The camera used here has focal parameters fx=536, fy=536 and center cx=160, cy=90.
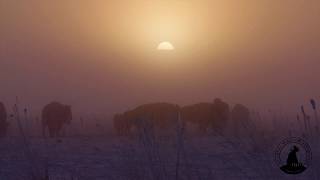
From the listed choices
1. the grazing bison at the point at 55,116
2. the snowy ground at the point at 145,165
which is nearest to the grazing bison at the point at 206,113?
the grazing bison at the point at 55,116

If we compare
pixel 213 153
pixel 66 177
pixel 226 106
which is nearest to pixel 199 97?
pixel 226 106

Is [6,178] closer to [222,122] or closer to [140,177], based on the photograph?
[140,177]

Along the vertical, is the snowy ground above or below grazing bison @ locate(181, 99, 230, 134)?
below

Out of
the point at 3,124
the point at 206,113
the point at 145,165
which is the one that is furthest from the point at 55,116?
the point at 145,165

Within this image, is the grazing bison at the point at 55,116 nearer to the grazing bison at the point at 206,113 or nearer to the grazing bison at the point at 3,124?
the grazing bison at the point at 3,124

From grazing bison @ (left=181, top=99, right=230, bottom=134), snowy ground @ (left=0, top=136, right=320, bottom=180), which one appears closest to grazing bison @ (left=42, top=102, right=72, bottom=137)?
grazing bison @ (left=181, top=99, right=230, bottom=134)

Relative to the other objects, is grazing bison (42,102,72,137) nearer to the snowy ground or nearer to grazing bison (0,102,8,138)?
grazing bison (0,102,8,138)

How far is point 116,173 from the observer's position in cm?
1307

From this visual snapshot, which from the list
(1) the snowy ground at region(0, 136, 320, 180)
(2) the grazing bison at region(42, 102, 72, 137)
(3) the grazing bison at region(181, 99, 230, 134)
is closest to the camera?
(1) the snowy ground at region(0, 136, 320, 180)

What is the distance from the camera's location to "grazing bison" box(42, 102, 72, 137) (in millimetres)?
36344

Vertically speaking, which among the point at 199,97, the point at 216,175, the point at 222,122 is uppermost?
the point at 199,97

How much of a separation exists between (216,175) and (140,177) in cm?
479

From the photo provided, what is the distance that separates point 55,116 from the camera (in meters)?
37.0

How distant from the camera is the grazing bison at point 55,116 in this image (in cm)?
3634
